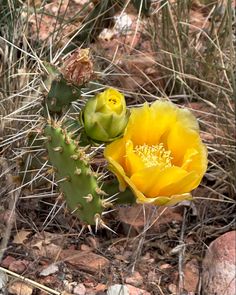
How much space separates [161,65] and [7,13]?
0.43 metres

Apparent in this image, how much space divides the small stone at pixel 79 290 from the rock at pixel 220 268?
0.91 ft

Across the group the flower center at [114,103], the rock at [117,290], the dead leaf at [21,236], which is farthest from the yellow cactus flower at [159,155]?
the dead leaf at [21,236]

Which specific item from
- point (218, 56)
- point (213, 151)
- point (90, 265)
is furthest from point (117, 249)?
point (218, 56)

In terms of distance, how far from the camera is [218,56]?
7.15 ft

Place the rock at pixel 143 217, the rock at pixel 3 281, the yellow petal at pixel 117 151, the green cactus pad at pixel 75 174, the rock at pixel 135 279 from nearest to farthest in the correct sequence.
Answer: the green cactus pad at pixel 75 174
the yellow petal at pixel 117 151
the rock at pixel 3 281
the rock at pixel 135 279
the rock at pixel 143 217

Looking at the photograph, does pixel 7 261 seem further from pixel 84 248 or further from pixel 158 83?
pixel 158 83

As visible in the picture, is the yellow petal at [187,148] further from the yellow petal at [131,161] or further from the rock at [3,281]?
the rock at [3,281]

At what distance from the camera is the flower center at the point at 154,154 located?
1.53m

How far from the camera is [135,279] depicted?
5.70 ft

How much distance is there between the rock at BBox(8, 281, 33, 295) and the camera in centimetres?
164

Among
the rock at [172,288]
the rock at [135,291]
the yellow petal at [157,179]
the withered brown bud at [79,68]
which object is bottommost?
the rock at [172,288]

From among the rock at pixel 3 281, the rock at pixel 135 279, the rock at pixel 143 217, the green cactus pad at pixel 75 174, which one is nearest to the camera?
the green cactus pad at pixel 75 174

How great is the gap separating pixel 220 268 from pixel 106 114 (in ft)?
1.76

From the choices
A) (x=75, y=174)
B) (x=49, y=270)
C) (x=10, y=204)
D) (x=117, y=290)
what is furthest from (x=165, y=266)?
(x=75, y=174)
